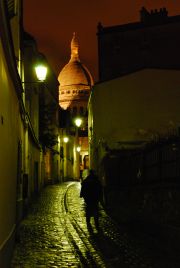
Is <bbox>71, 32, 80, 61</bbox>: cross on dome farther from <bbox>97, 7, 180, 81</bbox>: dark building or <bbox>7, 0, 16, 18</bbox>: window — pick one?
<bbox>7, 0, 16, 18</bbox>: window

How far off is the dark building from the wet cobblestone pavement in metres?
20.3

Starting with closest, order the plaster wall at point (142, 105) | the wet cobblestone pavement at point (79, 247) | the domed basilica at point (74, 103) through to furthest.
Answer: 1. the wet cobblestone pavement at point (79, 247)
2. the plaster wall at point (142, 105)
3. the domed basilica at point (74, 103)

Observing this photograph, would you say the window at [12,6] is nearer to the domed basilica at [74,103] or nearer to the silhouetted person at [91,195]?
the silhouetted person at [91,195]

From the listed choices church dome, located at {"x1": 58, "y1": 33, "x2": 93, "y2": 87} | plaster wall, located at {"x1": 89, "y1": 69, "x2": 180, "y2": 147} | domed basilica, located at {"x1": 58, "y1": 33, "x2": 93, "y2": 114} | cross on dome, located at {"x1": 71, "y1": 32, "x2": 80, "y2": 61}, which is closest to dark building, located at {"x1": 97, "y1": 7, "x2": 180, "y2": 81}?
plaster wall, located at {"x1": 89, "y1": 69, "x2": 180, "y2": 147}

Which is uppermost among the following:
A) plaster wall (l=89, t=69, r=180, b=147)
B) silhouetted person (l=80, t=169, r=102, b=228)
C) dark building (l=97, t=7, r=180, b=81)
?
dark building (l=97, t=7, r=180, b=81)

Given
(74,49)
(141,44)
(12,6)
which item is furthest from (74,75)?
(12,6)

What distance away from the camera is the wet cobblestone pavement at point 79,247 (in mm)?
8531

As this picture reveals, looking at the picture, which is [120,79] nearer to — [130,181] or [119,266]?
[130,181]

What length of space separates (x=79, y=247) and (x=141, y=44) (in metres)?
26.0

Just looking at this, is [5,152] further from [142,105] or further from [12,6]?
[142,105]

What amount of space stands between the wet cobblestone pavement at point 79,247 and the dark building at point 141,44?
20260 millimetres

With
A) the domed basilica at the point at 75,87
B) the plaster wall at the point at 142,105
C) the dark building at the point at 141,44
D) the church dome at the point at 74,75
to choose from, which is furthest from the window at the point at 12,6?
the church dome at the point at 74,75

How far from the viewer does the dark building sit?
33.0m

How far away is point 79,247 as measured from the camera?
10227 millimetres
